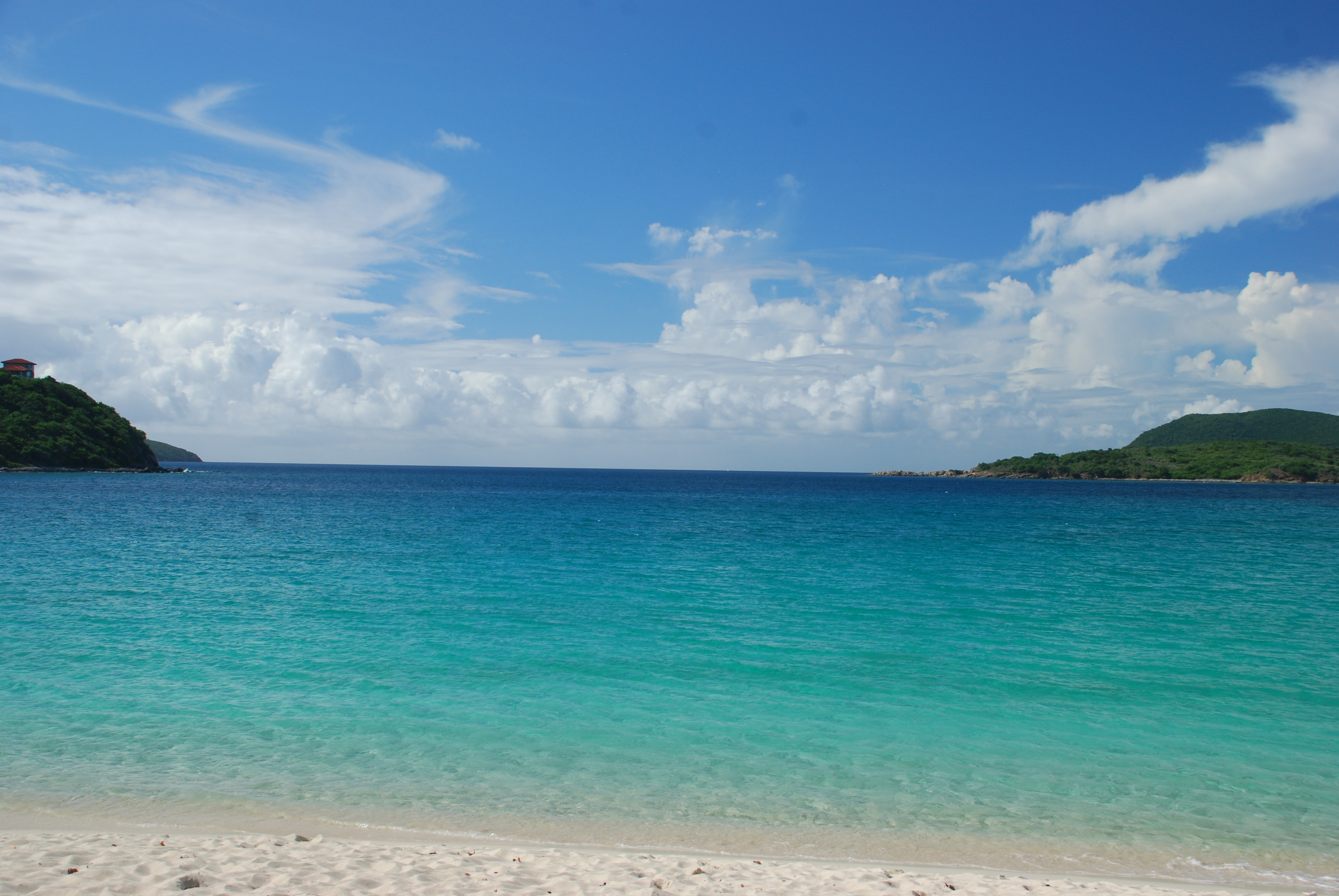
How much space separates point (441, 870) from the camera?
664 cm

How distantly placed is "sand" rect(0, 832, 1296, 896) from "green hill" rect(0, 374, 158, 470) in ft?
463

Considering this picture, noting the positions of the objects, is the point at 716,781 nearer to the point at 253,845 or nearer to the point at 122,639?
the point at 253,845

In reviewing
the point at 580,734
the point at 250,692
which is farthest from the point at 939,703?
the point at 250,692

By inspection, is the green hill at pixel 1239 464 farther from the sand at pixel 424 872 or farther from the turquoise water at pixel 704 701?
the sand at pixel 424 872

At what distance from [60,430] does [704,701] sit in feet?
490

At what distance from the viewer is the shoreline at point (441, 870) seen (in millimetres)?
6090

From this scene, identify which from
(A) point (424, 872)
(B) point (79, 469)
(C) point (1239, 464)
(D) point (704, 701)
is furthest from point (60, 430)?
(C) point (1239, 464)

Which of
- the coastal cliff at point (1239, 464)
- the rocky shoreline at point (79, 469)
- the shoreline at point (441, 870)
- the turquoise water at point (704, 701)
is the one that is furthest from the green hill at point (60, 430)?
the coastal cliff at point (1239, 464)

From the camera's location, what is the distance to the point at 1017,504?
84.3m

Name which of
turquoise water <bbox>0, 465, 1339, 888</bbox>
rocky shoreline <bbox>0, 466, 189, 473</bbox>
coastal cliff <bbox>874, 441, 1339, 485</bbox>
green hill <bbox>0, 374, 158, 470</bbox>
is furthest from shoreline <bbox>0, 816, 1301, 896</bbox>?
coastal cliff <bbox>874, 441, 1339, 485</bbox>

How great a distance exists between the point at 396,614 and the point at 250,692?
6909 millimetres

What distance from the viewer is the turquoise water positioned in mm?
8484

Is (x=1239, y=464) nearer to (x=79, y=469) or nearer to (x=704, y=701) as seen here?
(x=704, y=701)

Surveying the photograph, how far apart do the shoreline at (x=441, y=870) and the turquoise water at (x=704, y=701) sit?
45 centimetres
